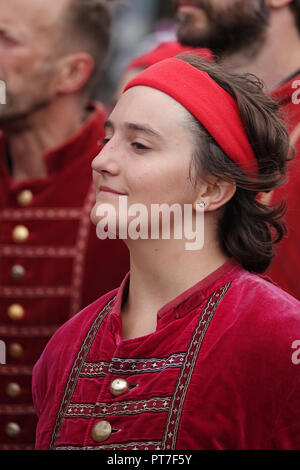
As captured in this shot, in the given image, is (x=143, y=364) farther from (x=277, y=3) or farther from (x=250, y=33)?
(x=277, y=3)

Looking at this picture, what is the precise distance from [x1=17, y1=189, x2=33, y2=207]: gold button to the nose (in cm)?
130

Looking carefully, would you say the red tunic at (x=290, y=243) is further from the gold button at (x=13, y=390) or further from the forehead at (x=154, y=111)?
the gold button at (x=13, y=390)

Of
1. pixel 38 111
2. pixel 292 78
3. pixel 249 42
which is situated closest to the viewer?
pixel 292 78

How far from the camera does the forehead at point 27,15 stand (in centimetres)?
374

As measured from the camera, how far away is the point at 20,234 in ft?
11.9

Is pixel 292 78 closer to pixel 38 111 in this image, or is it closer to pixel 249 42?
pixel 249 42

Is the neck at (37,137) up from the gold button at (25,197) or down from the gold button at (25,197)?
up

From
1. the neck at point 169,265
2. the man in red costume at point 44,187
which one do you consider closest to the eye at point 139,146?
the neck at point 169,265

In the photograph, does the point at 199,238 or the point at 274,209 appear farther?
the point at 274,209

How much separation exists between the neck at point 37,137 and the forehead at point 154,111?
56.5 inches

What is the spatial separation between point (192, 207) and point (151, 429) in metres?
0.64

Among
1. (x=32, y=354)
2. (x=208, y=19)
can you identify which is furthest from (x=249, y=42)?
(x=32, y=354)

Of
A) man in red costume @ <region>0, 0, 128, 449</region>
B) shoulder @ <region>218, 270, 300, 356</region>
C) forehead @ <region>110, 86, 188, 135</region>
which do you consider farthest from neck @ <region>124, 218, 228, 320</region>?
man in red costume @ <region>0, 0, 128, 449</region>

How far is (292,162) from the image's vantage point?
2.66 meters
